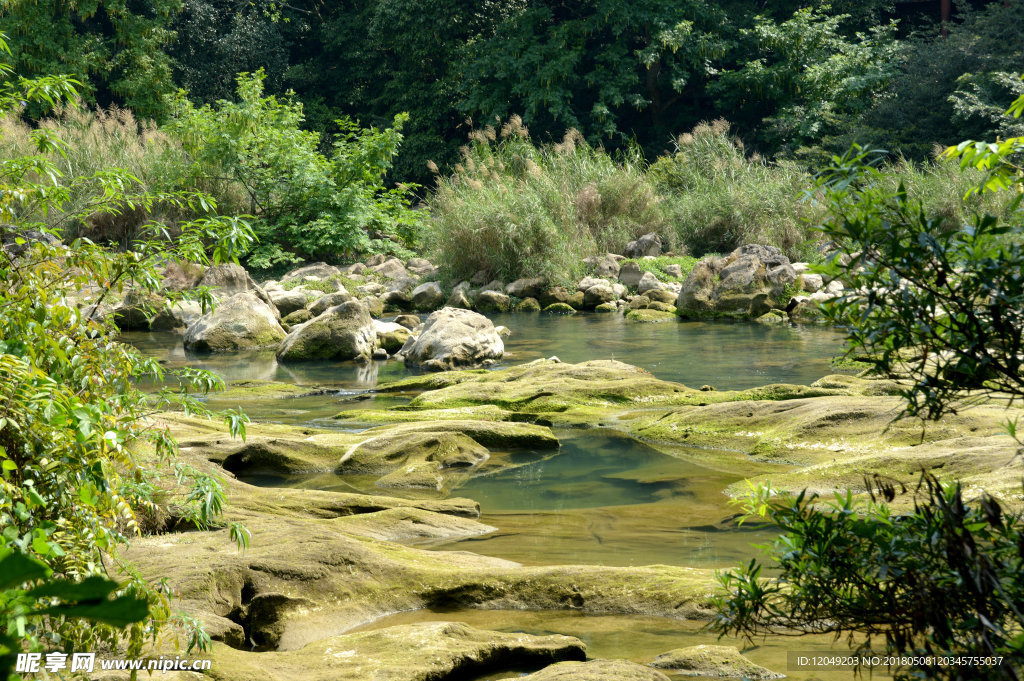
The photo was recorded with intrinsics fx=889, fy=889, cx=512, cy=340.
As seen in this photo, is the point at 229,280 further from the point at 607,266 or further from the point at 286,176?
Result: the point at 607,266

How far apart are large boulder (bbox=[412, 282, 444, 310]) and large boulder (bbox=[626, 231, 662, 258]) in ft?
15.7

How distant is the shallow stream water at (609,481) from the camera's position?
354cm

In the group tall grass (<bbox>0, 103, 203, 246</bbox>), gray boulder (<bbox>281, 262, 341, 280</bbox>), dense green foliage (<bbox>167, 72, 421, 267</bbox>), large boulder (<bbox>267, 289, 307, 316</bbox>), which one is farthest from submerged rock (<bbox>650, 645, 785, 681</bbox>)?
tall grass (<bbox>0, 103, 203, 246</bbox>)

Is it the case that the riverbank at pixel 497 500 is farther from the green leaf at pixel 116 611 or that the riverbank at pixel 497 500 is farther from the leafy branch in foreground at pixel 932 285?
the green leaf at pixel 116 611

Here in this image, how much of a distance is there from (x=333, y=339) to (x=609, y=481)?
724 cm

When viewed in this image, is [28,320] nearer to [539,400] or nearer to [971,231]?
[971,231]

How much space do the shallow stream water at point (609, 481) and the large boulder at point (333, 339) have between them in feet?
1.23

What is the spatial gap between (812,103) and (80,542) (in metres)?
25.7

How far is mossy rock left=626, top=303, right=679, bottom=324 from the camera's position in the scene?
51.3 ft

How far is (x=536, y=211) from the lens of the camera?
17.9 meters

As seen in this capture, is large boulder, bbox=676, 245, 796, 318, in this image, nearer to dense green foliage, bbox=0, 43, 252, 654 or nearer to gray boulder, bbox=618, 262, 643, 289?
gray boulder, bbox=618, 262, 643, 289

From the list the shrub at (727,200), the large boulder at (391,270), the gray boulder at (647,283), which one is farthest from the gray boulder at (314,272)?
the shrub at (727,200)

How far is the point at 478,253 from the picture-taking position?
18.5 metres

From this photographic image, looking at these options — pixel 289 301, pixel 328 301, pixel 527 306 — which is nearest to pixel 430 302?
pixel 527 306
